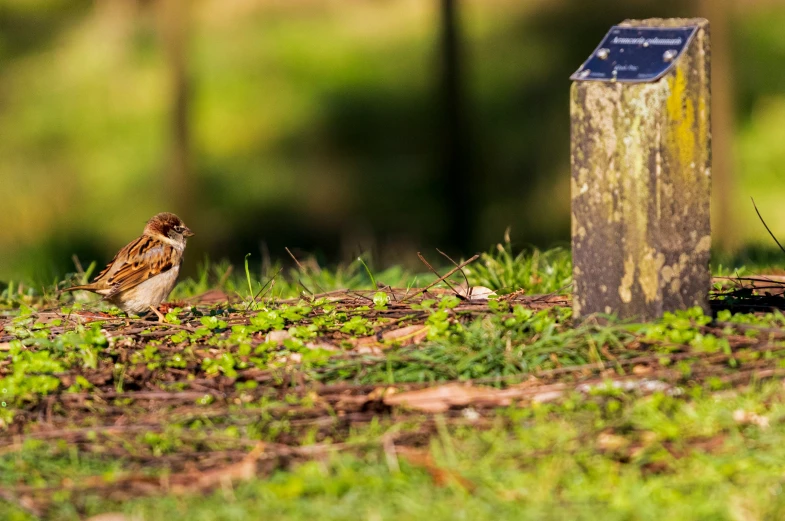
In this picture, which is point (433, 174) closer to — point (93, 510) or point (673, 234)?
point (673, 234)

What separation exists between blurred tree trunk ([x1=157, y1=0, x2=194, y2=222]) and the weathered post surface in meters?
6.58

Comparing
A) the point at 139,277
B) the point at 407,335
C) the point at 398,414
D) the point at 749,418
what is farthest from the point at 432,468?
the point at 139,277

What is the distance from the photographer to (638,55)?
528 cm

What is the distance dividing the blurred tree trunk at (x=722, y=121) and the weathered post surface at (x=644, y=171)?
5.42 meters

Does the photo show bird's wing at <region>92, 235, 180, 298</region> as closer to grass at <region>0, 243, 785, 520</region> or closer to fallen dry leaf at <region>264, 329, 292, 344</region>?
grass at <region>0, 243, 785, 520</region>

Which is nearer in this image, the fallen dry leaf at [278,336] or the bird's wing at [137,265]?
the fallen dry leaf at [278,336]

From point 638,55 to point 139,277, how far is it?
380 centimetres

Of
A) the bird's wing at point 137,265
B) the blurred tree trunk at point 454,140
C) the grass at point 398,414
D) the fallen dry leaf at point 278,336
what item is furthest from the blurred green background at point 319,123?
the grass at point 398,414

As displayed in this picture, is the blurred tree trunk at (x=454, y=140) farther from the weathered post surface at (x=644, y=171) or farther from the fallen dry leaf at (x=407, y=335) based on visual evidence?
the weathered post surface at (x=644, y=171)

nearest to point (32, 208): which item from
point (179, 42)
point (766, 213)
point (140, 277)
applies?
point (179, 42)

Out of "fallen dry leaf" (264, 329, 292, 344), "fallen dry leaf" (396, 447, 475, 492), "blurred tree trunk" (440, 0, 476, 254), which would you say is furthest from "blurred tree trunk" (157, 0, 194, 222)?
"fallen dry leaf" (396, 447, 475, 492)

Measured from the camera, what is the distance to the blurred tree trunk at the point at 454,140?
11.3m

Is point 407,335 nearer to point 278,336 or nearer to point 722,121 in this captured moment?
point 278,336

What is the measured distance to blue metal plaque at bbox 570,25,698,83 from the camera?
5.17m
